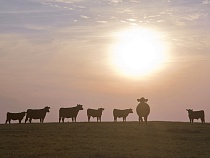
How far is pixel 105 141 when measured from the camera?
2880 centimetres

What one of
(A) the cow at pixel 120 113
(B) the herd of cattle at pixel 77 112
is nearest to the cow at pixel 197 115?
(B) the herd of cattle at pixel 77 112

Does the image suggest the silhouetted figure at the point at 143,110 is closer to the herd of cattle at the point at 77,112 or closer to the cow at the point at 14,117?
the herd of cattle at the point at 77,112

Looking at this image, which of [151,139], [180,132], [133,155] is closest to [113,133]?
[151,139]

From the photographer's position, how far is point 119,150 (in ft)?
84.3

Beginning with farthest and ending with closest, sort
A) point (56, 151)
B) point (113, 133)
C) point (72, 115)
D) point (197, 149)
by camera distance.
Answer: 1. point (72, 115)
2. point (113, 133)
3. point (197, 149)
4. point (56, 151)

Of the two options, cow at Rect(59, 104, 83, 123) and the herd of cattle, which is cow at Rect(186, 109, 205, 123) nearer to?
the herd of cattle

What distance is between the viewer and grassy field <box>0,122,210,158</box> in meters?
24.8

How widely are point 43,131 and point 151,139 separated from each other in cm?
816

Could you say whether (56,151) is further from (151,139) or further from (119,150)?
(151,139)

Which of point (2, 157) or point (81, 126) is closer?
point (2, 157)

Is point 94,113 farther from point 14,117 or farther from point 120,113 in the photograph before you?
point 14,117

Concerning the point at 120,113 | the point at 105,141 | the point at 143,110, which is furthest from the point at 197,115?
the point at 105,141

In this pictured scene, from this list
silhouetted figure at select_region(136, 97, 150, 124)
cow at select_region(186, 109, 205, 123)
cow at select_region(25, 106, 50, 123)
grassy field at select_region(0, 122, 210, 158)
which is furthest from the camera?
cow at select_region(186, 109, 205, 123)

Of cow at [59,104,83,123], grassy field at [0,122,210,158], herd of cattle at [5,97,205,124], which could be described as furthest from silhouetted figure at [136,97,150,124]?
cow at [59,104,83,123]
